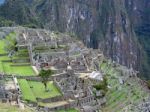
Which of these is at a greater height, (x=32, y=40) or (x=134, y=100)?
(x=32, y=40)

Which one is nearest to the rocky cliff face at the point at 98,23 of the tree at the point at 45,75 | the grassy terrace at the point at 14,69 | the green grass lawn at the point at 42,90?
the grassy terrace at the point at 14,69

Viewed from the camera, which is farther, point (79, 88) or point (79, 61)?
point (79, 61)

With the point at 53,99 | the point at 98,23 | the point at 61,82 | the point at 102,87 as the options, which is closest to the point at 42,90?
the point at 61,82

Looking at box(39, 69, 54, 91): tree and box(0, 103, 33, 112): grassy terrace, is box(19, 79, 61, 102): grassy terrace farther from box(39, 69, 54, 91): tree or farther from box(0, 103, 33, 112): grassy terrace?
box(0, 103, 33, 112): grassy terrace

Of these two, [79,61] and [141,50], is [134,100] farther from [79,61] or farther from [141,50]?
[141,50]

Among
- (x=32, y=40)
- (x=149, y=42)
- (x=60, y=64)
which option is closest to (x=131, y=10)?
(x=149, y=42)

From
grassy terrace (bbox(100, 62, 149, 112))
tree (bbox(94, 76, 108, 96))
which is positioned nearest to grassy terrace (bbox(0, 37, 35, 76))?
tree (bbox(94, 76, 108, 96))

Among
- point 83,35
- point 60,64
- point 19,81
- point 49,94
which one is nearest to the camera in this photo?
point 49,94
